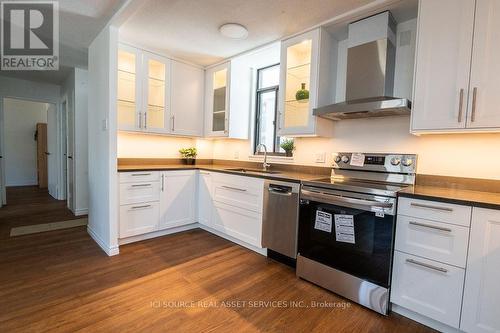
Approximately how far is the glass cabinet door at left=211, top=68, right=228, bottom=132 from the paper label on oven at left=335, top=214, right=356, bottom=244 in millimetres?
2057

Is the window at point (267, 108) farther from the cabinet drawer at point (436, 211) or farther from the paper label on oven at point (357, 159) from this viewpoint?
the cabinet drawer at point (436, 211)

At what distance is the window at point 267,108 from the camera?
Result: 3.40m

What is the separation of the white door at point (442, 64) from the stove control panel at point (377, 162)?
0.37 metres

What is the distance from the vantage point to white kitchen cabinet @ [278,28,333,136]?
247 centimetres

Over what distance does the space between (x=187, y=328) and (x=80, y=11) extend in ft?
8.84

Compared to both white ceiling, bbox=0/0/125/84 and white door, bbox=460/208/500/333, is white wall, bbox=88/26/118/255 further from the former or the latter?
white door, bbox=460/208/500/333

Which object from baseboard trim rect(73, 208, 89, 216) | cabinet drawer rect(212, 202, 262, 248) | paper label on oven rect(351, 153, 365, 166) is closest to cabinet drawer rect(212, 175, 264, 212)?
cabinet drawer rect(212, 202, 262, 248)

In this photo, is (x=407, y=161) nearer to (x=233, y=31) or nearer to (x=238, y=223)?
(x=238, y=223)

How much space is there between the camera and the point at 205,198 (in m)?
3.24

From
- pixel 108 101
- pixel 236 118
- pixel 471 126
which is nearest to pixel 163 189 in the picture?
pixel 108 101

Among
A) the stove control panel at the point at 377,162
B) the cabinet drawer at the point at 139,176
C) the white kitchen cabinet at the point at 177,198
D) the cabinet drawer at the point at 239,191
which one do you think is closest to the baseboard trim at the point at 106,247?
the white kitchen cabinet at the point at 177,198

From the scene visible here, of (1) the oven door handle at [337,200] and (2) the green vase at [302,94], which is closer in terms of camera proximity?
(1) the oven door handle at [337,200]

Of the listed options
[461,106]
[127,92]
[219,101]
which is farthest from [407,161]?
[127,92]

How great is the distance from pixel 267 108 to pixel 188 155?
1.36 meters
